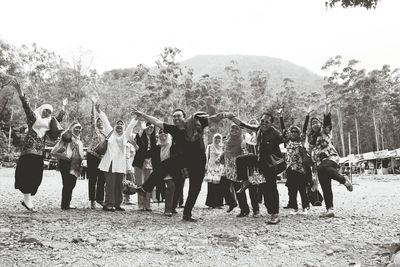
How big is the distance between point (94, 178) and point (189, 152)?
2.35 meters

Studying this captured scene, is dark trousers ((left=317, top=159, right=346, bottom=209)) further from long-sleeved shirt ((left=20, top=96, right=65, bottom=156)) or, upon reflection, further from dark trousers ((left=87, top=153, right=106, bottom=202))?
long-sleeved shirt ((left=20, top=96, right=65, bottom=156))

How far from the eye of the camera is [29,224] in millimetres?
5066

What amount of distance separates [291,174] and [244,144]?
98 cm

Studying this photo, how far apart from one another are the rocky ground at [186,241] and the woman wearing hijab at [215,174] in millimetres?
2208

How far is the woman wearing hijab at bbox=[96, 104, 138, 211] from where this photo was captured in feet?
23.0

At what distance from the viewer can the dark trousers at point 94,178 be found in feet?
23.9

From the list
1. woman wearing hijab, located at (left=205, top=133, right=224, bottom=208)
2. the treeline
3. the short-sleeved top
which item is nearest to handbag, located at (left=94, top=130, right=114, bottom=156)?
the short-sleeved top

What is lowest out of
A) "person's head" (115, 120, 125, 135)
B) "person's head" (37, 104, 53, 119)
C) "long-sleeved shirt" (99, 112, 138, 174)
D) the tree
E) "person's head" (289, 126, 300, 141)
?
"long-sleeved shirt" (99, 112, 138, 174)

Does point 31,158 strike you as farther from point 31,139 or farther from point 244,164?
point 244,164

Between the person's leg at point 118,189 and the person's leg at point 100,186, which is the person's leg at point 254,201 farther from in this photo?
the person's leg at point 100,186

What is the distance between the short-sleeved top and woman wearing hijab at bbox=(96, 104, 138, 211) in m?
1.26

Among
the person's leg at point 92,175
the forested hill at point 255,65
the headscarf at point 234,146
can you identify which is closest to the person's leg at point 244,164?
the headscarf at point 234,146

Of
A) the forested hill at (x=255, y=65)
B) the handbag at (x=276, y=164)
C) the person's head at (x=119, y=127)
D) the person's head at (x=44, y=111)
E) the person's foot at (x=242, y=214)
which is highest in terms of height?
the forested hill at (x=255, y=65)

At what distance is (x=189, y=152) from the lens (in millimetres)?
5824
